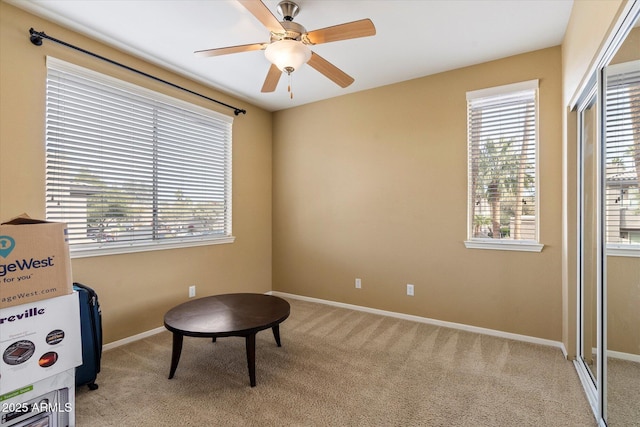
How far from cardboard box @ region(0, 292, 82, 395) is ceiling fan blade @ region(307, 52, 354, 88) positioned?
7.26 ft

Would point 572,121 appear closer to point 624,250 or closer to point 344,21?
point 624,250

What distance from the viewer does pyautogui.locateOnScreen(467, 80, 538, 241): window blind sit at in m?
2.94

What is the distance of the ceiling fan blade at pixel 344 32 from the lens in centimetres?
183

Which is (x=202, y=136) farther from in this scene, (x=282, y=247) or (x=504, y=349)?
(x=504, y=349)

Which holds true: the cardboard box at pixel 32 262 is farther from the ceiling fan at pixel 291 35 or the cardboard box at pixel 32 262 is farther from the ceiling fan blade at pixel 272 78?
the ceiling fan blade at pixel 272 78

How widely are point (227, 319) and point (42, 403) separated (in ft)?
3.54

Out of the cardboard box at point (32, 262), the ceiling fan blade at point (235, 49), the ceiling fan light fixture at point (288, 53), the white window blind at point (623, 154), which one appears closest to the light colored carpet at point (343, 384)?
the cardboard box at point (32, 262)

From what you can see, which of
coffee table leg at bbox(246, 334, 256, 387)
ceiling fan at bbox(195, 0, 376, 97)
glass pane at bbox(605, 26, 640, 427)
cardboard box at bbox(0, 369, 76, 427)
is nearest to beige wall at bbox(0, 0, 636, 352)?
glass pane at bbox(605, 26, 640, 427)

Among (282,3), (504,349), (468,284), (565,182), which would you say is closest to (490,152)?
(565,182)

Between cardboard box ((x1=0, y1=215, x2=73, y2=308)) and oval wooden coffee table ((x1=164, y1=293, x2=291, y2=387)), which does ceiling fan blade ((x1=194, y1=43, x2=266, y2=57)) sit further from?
oval wooden coffee table ((x1=164, y1=293, x2=291, y2=387))

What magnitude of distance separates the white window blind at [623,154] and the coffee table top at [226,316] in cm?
214

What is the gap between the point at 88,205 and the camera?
2.68m

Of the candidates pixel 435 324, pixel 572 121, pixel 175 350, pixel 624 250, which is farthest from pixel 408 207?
pixel 175 350

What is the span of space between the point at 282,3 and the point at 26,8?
6.29 feet
